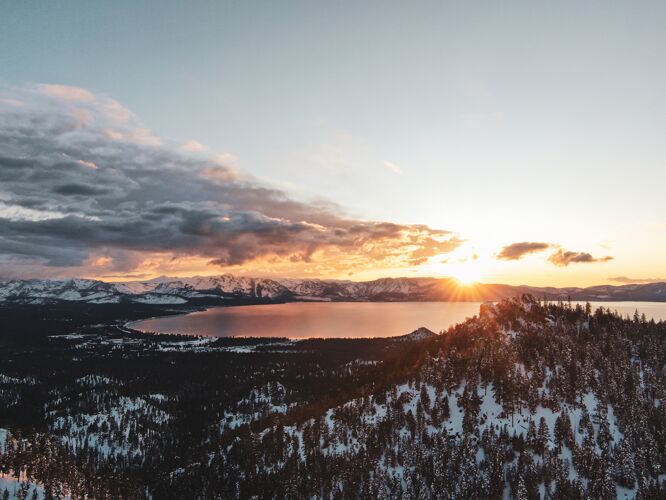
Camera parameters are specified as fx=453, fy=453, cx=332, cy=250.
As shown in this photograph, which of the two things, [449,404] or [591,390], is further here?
[449,404]

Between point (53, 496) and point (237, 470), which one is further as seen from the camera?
point (237, 470)

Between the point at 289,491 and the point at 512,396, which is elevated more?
the point at 512,396

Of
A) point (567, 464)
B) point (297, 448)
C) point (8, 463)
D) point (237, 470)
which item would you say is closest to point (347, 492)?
point (297, 448)

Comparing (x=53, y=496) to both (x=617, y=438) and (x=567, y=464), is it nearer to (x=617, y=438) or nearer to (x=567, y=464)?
(x=567, y=464)

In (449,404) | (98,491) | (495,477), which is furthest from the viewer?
(449,404)

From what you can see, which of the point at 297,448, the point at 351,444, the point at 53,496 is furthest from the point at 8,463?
the point at 351,444

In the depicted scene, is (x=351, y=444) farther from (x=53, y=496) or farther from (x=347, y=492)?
(x=53, y=496)

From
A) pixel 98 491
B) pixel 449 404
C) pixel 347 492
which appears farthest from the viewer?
pixel 449 404

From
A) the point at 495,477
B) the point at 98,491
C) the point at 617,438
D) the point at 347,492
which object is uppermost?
the point at 617,438

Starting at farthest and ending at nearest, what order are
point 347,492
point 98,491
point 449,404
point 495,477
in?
1. point 449,404
2. point 98,491
3. point 347,492
4. point 495,477
